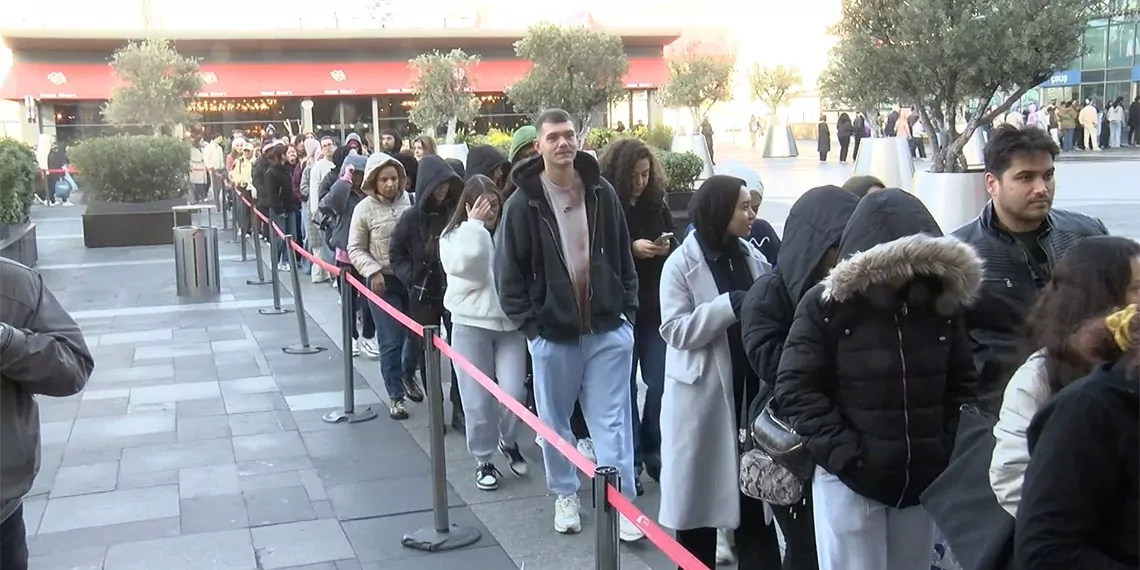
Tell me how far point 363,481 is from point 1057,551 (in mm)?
4356

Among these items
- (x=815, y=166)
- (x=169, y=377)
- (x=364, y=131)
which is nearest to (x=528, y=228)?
(x=169, y=377)

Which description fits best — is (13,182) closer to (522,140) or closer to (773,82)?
(522,140)

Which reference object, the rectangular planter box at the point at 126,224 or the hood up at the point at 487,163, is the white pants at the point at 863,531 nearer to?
the hood up at the point at 487,163

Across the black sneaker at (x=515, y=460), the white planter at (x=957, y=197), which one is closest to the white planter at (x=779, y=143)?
the white planter at (x=957, y=197)

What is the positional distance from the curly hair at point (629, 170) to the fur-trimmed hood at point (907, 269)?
8.91ft

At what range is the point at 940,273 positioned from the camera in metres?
2.97

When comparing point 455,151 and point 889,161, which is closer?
point 889,161

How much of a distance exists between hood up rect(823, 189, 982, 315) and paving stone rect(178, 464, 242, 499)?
12.9 ft

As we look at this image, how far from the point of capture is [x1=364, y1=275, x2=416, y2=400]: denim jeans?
7145mm

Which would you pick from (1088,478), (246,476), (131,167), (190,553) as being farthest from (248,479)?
(131,167)

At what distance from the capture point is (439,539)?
4.93m

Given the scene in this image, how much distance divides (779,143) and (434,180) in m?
36.0

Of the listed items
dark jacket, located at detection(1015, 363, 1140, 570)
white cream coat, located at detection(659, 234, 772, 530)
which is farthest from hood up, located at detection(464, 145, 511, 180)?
dark jacket, located at detection(1015, 363, 1140, 570)

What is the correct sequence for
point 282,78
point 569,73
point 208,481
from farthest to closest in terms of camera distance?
point 282,78 < point 569,73 < point 208,481
